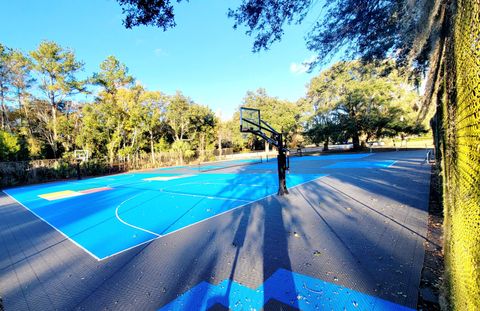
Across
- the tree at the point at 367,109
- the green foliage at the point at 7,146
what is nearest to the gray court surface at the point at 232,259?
the green foliage at the point at 7,146

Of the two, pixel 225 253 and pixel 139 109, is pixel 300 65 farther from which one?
pixel 139 109

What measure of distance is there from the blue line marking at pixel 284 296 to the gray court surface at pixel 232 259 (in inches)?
4.1

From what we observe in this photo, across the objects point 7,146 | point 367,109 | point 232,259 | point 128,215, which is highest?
point 367,109

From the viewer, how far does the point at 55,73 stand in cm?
2339

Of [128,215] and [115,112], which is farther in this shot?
[115,112]

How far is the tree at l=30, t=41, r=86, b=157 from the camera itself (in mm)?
22234

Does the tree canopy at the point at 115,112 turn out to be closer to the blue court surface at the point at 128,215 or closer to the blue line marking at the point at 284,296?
the blue court surface at the point at 128,215

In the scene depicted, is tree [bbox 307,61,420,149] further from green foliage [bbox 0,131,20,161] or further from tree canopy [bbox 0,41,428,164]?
green foliage [bbox 0,131,20,161]

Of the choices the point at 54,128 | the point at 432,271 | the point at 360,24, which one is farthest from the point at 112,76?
the point at 432,271

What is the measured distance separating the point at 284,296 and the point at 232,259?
1.13 metres

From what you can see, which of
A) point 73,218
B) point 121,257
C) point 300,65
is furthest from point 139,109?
point 121,257

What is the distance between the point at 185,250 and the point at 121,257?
3.59ft

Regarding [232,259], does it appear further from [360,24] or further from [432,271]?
[360,24]

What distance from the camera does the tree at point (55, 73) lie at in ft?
72.9
